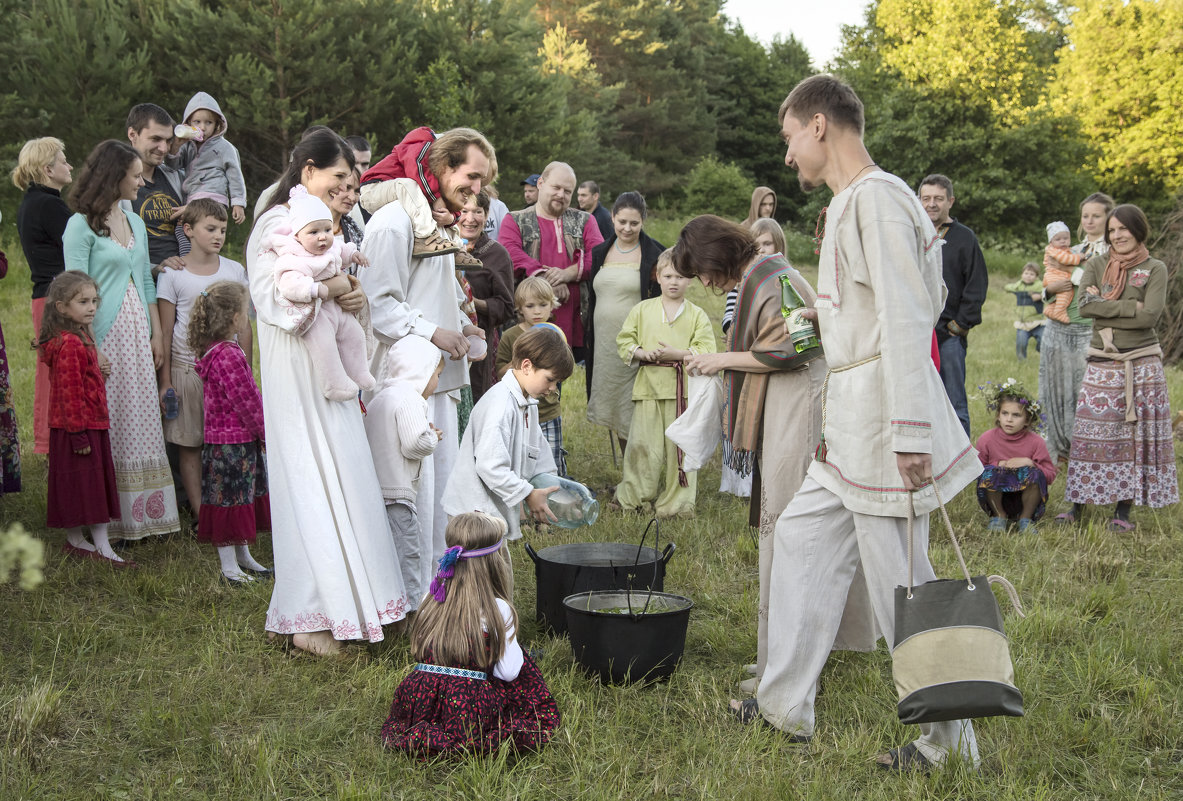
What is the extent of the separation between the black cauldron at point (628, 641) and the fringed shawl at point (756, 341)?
759 millimetres

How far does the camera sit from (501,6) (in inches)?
854

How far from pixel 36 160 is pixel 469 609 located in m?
4.16

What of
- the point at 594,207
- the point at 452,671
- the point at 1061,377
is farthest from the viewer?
the point at 594,207

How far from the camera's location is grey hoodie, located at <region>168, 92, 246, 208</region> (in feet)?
23.1

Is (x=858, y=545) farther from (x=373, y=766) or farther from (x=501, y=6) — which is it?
(x=501, y=6)

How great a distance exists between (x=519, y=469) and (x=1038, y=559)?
3272mm

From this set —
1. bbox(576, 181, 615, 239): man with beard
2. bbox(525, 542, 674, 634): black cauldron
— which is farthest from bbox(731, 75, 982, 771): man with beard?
bbox(576, 181, 615, 239): man with beard

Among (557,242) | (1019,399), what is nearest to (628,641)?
(1019,399)

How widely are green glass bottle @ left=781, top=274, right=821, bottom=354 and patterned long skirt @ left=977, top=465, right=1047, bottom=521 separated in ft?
11.3

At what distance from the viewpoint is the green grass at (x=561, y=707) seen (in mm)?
3332

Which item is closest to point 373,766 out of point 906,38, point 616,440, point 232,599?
point 232,599

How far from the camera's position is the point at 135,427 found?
585 cm

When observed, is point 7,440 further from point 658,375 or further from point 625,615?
point 658,375

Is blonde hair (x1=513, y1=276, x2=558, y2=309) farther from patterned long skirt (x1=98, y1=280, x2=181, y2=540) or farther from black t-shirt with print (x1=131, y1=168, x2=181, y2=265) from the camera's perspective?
patterned long skirt (x1=98, y1=280, x2=181, y2=540)
